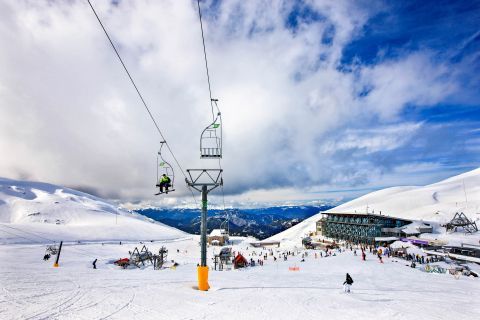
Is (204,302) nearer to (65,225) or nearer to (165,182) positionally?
(165,182)

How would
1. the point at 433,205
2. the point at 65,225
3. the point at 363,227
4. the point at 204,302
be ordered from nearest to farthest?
the point at 204,302, the point at 363,227, the point at 433,205, the point at 65,225

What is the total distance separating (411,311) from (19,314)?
17.9m

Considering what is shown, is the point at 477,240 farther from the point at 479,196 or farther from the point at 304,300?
the point at 479,196

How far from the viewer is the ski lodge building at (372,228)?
70.8m

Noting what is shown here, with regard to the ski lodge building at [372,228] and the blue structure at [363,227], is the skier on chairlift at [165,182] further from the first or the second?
the blue structure at [363,227]

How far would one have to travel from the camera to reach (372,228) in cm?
7488

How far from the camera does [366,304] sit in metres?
14.9

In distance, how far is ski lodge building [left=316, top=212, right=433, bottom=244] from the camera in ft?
232

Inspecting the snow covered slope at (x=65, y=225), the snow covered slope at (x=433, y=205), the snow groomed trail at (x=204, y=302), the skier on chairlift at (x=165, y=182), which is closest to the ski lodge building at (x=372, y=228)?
the snow covered slope at (x=433, y=205)

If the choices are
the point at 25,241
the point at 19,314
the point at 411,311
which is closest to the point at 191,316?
the point at 19,314

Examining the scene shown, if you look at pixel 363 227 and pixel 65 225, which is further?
pixel 65 225

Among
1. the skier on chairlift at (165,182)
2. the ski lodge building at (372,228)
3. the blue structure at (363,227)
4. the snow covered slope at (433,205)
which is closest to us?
the skier on chairlift at (165,182)

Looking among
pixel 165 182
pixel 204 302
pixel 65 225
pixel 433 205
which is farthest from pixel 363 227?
pixel 65 225

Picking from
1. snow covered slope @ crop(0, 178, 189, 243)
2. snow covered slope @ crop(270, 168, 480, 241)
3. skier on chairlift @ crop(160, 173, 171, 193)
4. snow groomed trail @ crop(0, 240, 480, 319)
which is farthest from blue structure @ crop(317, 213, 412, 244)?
snow covered slope @ crop(0, 178, 189, 243)
